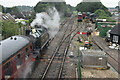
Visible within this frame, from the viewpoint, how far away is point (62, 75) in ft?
36.2

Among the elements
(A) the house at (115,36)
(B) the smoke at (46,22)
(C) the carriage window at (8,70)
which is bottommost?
(C) the carriage window at (8,70)

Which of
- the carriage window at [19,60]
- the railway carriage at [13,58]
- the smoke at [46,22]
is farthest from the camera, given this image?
the smoke at [46,22]

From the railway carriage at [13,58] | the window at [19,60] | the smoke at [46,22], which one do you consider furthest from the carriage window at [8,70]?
the smoke at [46,22]

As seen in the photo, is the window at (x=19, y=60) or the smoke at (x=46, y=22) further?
the smoke at (x=46, y=22)

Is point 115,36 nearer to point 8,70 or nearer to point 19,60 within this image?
point 19,60

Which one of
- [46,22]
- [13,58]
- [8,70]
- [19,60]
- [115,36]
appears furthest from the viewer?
[46,22]

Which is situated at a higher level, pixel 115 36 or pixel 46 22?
pixel 46 22

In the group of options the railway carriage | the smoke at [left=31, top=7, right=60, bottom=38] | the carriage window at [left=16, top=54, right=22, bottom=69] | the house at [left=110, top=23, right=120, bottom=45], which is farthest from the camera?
the house at [left=110, top=23, right=120, bottom=45]

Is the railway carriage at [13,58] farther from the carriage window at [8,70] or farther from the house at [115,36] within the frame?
the house at [115,36]

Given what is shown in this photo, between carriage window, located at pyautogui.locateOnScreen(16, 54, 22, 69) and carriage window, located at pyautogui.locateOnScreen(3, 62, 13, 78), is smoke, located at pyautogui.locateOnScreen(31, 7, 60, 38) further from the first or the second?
carriage window, located at pyautogui.locateOnScreen(3, 62, 13, 78)

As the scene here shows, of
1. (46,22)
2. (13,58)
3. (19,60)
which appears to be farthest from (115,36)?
(46,22)

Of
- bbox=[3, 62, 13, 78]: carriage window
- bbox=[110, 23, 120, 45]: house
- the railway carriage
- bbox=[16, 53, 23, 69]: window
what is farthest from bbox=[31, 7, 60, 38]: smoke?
bbox=[3, 62, 13, 78]: carriage window

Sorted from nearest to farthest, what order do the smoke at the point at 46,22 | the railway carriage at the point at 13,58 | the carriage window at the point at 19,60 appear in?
the railway carriage at the point at 13,58, the carriage window at the point at 19,60, the smoke at the point at 46,22

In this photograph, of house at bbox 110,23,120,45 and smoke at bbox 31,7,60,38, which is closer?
smoke at bbox 31,7,60,38
